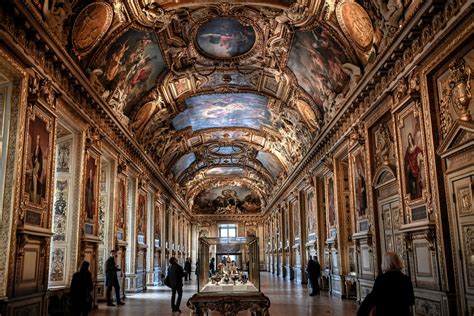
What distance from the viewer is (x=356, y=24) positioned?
1233 cm

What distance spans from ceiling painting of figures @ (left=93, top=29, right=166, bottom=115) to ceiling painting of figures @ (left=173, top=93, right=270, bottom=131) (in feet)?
14.6

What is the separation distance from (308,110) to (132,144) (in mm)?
7523

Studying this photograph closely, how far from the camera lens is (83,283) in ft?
30.6

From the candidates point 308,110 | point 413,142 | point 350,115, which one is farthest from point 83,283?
point 308,110

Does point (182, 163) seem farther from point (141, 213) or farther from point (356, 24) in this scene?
point (356, 24)

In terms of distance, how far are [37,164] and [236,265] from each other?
4.87 m

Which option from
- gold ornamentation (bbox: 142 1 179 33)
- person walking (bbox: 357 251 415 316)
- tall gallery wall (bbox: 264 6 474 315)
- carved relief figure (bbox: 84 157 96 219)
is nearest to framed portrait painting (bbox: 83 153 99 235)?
carved relief figure (bbox: 84 157 96 219)

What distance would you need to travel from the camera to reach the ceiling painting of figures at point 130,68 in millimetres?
14094

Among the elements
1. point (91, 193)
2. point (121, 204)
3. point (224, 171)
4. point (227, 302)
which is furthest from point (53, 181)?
point (224, 171)

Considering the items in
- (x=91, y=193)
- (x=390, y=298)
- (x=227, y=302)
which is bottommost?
(x=227, y=302)

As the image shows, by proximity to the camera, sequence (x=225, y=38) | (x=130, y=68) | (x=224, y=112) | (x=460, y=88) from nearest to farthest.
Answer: (x=460, y=88)
(x=130, y=68)
(x=225, y=38)
(x=224, y=112)

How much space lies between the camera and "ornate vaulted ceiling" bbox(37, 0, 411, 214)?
40.2ft

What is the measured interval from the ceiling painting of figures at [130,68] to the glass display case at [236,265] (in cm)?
711

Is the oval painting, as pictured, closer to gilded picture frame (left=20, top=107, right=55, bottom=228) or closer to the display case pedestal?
gilded picture frame (left=20, top=107, right=55, bottom=228)
